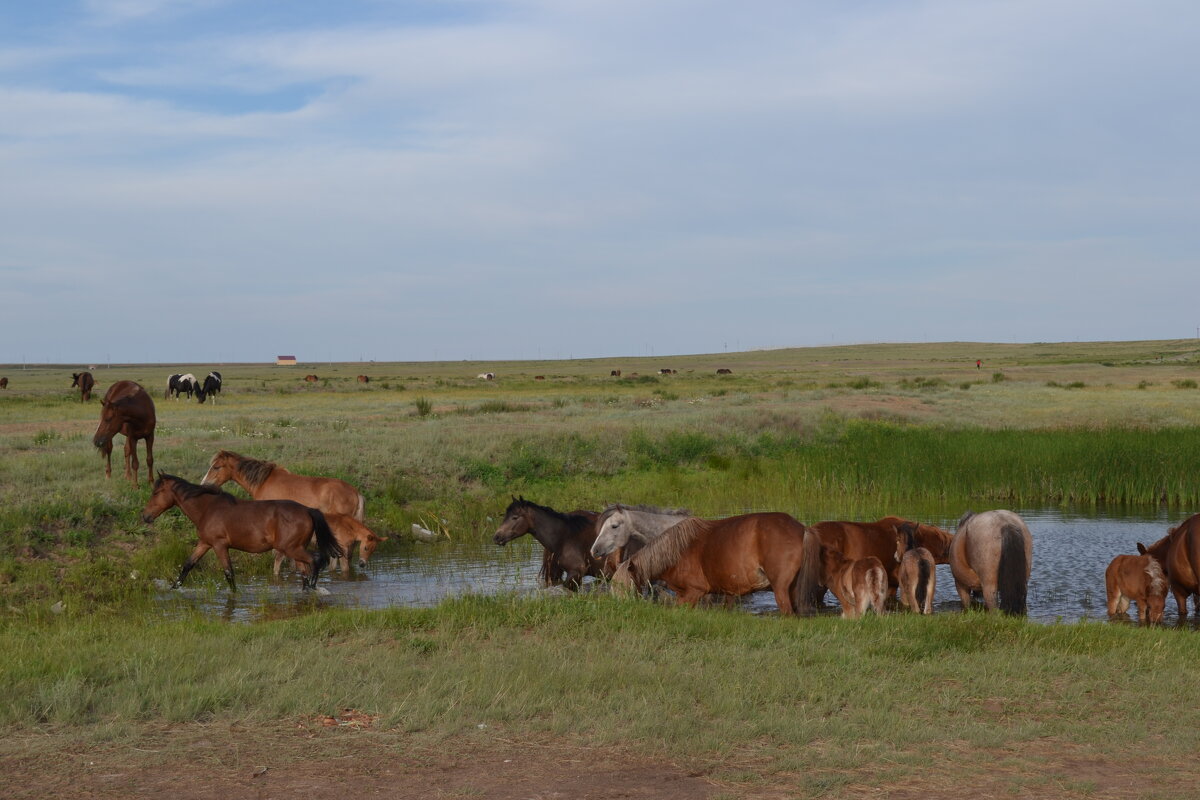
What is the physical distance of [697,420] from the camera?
30.5 m

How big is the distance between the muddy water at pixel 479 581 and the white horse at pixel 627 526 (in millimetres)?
1018

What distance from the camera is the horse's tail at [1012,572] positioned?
10969 mm

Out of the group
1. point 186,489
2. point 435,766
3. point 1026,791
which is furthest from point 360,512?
point 1026,791

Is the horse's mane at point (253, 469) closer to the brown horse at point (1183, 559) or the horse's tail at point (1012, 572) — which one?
the horse's tail at point (1012, 572)

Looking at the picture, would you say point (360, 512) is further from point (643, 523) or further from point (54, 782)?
point (54, 782)

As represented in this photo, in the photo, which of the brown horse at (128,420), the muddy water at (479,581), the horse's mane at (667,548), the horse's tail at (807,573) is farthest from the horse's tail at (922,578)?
the brown horse at (128,420)

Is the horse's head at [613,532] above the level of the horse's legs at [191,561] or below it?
above

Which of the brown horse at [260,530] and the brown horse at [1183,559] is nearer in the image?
the brown horse at [1183,559]

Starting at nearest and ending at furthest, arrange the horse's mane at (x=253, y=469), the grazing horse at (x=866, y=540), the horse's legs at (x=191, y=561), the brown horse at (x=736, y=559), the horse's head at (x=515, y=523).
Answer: the brown horse at (x=736, y=559), the grazing horse at (x=866, y=540), the horse's legs at (x=191, y=561), the horse's head at (x=515, y=523), the horse's mane at (x=253, y=469)

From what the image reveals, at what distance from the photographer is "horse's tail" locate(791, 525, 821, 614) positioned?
9.81 metres

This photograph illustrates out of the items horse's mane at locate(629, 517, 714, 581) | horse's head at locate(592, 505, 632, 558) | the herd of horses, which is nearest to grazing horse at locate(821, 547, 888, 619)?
the herd of horses

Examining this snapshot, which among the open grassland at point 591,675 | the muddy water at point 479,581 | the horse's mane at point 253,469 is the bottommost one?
the muddy water at point 479,581

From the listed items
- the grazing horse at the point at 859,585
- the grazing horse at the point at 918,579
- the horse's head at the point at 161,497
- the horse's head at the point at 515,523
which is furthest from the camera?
the horse's head at the point at 161,497

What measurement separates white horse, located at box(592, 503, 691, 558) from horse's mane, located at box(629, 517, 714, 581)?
0.66 metres
